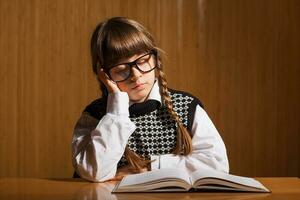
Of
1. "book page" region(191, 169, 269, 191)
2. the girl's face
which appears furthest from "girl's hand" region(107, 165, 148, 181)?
"book page" region(191, 169, 269, 191)

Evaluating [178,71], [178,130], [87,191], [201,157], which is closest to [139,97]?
[178,130]

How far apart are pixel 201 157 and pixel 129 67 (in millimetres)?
356

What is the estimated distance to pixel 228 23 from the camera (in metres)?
2.84

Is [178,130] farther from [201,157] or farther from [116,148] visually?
[116,148]

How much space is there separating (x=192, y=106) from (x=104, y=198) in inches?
26.6

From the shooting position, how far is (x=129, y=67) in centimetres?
167

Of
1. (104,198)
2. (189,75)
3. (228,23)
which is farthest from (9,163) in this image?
(104,198)

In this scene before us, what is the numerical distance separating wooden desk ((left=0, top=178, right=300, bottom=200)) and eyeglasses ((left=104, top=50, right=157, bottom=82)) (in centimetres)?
35

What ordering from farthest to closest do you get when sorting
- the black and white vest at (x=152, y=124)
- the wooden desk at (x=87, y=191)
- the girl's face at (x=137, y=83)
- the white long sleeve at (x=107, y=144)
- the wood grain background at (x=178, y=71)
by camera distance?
the wood grain background at (x=178, y=71), the black and white vest at (x=152, y=124), the girl's face at (x=137, y=83), the white long sleeve at (x=107, y=144), the wooden desk at (x=87, y=191)

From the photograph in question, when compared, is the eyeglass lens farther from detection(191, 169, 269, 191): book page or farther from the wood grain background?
the wood grain background

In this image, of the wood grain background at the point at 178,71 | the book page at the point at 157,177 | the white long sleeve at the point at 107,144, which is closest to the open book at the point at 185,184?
the book page at the point at 157,177

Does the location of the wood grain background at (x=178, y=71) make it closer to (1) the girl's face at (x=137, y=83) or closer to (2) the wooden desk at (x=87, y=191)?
(1) the girl's face at (x=137, y=83)

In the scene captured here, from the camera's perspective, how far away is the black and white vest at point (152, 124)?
1796mm

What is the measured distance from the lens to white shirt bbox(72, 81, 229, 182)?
1594 millimetres
